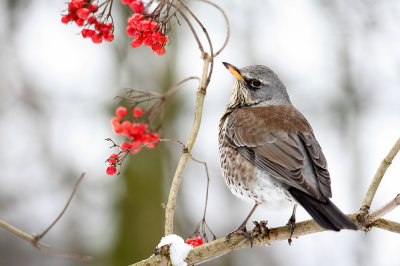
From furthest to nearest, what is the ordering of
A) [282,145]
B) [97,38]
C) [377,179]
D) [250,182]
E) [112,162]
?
[282,145] → [250,182] → [97,38] → [112,162] → [377,179]

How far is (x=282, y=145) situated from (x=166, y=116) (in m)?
4.34

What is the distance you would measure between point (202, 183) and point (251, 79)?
13.5 feet

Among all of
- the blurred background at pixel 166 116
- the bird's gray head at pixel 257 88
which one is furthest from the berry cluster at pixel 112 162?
the blurred background at pixel 166 116

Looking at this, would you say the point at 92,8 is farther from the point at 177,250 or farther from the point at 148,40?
the point at 177,250

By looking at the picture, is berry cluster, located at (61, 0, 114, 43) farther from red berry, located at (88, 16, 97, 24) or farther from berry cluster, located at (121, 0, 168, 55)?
berry cluster, located at (121, 0, 168, 55)

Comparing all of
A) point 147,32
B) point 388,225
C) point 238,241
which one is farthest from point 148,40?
point 388,225

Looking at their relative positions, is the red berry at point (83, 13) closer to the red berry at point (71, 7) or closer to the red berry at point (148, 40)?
the red berry at point (71, 7)

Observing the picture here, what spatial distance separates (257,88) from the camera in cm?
376

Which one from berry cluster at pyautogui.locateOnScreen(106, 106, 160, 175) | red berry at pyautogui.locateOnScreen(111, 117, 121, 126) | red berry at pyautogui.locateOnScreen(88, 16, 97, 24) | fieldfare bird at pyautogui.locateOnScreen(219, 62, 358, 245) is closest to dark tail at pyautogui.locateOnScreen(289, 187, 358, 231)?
fieldfare bird at pyautogui.locateOnScreen(219, 62, 358, 245)

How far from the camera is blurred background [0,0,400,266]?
6910 millimetres

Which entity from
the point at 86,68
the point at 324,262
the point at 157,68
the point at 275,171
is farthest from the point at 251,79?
the point at 86,68

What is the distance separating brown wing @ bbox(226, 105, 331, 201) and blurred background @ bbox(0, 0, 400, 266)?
3.53m

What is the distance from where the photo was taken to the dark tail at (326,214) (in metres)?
2.37

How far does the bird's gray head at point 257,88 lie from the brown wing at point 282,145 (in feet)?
0.45
